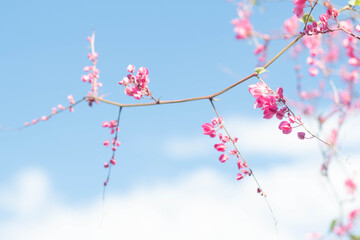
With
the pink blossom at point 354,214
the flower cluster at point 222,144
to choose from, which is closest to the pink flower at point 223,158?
the flower cluster at point 222,144

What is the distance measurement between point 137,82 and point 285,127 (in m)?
0.80

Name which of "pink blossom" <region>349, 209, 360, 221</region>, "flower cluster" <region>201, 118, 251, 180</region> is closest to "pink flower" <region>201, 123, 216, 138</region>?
"flower cluster" <region>201, 118, 251, 180</region>

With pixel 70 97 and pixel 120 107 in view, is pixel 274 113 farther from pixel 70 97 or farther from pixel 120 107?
pixel 70 97

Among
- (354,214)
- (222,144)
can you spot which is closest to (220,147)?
(222,144)

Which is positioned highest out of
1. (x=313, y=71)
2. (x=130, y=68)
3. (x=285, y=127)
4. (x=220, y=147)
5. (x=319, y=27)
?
(x=313, y=71)

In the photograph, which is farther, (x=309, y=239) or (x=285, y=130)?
(x=309, y=239)

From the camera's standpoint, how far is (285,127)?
5.94 ft

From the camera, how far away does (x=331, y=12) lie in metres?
1.64

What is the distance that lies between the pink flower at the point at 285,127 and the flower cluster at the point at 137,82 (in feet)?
2.29

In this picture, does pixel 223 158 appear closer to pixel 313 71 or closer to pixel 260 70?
pixel 260 70

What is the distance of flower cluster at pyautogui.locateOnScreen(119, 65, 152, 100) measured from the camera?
1987 mm

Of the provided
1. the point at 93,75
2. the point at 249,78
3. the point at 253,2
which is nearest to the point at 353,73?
the point at 253,2

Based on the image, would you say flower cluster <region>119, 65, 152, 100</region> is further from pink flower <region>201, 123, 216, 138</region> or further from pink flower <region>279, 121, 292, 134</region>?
pink flower <region>279, 121, 292, 134</region>

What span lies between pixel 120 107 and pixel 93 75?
1166 mm
